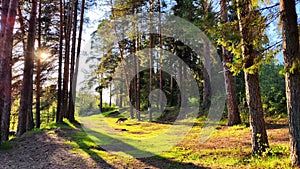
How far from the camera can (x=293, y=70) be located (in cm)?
403

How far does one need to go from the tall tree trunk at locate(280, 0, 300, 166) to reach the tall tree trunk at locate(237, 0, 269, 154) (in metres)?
0.82

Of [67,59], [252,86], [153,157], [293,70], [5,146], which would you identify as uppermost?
[67,59]

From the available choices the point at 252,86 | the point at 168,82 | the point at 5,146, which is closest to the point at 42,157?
the point at 5,146

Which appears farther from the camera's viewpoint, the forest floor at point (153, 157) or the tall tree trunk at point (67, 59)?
the tall tree trunk at point (67, 59)

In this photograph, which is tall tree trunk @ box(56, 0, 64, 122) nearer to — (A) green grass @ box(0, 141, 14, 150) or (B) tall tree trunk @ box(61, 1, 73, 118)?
(B) tall tree trunk @ box(61, 1, 73, 118)

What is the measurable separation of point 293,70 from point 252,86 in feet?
4.91

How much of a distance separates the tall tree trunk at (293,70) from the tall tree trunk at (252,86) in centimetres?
82

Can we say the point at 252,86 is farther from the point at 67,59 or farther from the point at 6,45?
the point at 67,59

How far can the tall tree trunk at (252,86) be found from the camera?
5.07 meters

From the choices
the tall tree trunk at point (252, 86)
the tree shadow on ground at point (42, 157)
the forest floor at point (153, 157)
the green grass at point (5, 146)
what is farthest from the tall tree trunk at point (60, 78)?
the tall tree trunk at point (252, 86)

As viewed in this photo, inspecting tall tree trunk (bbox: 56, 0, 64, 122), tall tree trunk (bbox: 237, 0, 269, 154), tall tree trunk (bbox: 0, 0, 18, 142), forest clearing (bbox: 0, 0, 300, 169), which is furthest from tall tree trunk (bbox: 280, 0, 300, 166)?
→ tall tree trunk (bbox: 56, 0, 64, 122)

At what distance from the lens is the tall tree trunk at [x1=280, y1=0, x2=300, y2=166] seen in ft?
13.4

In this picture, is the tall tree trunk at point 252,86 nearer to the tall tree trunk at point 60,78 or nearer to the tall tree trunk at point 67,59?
the tall tree trunk at point 60,78

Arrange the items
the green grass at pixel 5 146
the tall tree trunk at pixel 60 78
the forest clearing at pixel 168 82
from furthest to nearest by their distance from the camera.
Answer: the tall tree trunk at pixel 60 78
the green grass at pixel 5 146
the forest clearing at pixel 168 82
